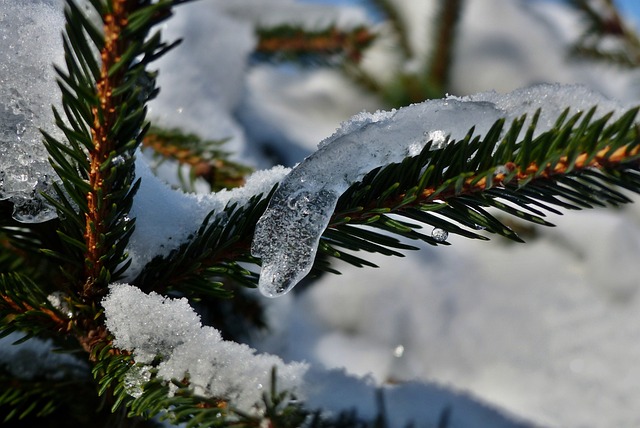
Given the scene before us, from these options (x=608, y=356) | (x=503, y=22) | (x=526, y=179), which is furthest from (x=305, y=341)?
(x=503, y=22)

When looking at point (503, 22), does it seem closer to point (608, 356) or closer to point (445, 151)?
point (608, 356)

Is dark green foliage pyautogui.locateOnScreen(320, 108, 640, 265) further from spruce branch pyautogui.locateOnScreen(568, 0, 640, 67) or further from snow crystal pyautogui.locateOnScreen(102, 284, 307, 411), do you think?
spruce branch pyautogui.locateOnScreen(568, 0, 640, 67)

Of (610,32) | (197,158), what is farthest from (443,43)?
(197,158)

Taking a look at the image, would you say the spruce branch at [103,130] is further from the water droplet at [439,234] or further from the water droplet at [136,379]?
the water droplet at [439,234]

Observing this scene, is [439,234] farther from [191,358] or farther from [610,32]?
[610,32]

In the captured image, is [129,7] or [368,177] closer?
[129,7]

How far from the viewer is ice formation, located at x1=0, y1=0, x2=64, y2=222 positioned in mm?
485

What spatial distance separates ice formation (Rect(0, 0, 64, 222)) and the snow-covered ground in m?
0.57

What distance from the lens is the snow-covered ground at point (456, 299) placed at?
1320mm

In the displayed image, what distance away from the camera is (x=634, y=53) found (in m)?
1.75

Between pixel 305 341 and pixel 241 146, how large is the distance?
59cm

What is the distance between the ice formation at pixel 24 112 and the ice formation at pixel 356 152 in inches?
7.4

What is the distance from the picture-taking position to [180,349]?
1.51ft

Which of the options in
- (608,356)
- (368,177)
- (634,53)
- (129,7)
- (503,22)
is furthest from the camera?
(503,22)
